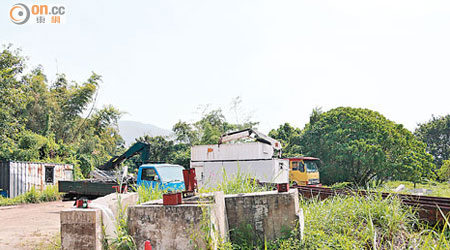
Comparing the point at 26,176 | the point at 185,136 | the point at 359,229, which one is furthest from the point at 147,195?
the point at 185,136

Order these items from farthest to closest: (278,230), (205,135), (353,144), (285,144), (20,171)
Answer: (205,135)
(285,144)
(353,144)
(20,171)
(278,230)

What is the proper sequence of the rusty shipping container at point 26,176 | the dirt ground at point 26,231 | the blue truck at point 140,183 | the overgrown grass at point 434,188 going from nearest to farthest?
the dirt ground at point 26,231 → the overgrown grass at point 434,188 → the blue truck at point 140,183 → the rusty shipping container at point 26,176

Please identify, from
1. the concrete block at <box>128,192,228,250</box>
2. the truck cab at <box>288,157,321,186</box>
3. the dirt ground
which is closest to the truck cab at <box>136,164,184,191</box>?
the dirt ground

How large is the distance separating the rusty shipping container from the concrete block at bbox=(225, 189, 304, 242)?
16.2m

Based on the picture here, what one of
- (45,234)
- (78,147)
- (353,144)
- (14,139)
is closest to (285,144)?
(353,144)

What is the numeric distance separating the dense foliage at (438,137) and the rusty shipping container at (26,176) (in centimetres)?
3681

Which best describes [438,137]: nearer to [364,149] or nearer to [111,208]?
[364,149]

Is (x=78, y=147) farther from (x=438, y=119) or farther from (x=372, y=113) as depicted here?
(x=438, y=119)

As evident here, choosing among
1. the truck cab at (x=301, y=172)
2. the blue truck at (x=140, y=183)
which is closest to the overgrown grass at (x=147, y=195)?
the blue truck at (x=140, y=183)

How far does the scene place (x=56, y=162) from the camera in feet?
71.8

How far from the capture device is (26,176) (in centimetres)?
1841

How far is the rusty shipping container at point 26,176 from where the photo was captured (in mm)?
17422

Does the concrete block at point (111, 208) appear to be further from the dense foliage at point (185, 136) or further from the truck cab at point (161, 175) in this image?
the dense foliage at point (185, 136)

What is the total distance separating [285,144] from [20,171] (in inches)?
882
